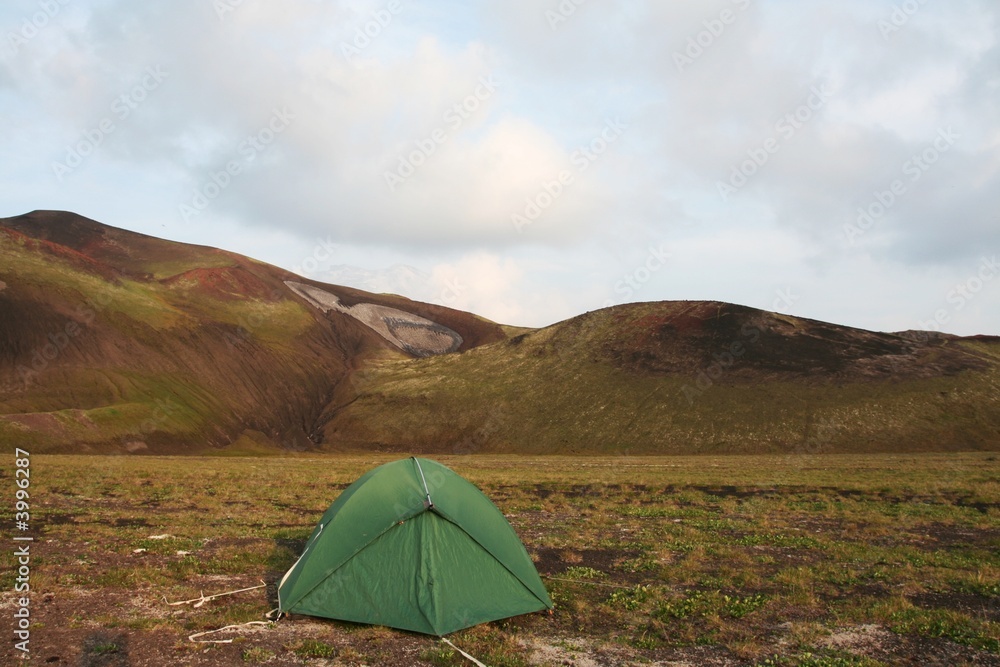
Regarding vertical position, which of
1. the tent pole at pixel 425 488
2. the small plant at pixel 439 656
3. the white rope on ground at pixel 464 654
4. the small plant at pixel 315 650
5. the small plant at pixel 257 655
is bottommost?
the small plant at pixel 257 655

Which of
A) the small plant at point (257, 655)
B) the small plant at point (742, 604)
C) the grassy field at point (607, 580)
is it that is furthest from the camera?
the small plant at point (742, 604)

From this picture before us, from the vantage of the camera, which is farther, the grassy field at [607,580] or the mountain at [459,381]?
the mountain at [459,381]

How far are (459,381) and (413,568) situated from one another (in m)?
89.4

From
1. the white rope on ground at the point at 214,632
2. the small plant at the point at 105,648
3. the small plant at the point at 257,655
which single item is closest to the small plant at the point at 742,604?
the small plant at the point at 257,655

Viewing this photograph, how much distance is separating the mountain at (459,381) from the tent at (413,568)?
61.5 m

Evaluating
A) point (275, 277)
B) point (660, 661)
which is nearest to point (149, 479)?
point (660, 661)

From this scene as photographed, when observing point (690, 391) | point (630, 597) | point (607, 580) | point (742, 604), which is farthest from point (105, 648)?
point (690, 391)

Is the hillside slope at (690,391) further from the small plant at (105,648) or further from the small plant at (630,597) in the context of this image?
the small plant at (105,648)

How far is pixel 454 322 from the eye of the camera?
A: 152875mm

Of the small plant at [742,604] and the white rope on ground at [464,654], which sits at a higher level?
the small plant at [742,604]

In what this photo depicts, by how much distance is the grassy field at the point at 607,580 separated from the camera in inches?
384

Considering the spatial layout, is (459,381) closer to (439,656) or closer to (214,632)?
(214,632)

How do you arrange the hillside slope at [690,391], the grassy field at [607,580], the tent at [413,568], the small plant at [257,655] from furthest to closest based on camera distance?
the hillside slope at [690,391], the tent at [413,568], the grassy field at [607,580], the small plant at [257,655]

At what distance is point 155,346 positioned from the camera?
290 feet
